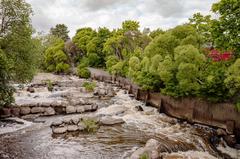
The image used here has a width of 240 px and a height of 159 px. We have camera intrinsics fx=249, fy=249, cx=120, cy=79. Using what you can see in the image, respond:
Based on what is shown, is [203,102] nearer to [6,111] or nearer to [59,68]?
[6,111]

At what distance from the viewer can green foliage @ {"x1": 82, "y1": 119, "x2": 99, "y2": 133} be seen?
746 inches

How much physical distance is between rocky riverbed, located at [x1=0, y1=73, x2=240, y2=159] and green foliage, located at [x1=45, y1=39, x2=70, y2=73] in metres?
43.2

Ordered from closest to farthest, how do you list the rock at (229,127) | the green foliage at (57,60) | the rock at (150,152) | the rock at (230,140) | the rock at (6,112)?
the rock at (150,152), the rock at (230,140), the rock at (229,127), the rock at (6,112), the green foliage at (57,60)

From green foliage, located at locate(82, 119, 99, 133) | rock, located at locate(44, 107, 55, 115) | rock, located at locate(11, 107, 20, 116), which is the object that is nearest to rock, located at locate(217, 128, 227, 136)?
green foliage, located at locate(82, 119, 99, 133)

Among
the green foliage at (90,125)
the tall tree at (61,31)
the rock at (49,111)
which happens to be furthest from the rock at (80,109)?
the tall tree at (61,31)

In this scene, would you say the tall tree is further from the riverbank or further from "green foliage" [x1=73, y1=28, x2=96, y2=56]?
the riverbank

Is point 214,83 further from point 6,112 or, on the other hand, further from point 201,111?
point 6,112

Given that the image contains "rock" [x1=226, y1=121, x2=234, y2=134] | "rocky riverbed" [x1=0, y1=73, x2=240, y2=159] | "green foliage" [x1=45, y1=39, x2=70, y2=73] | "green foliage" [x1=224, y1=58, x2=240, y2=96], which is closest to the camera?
"rocky riverbed" [x1=0, y1=73, x2=240, y2=159]

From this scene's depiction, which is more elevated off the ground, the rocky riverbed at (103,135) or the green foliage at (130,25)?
the green foliage at (130,25)

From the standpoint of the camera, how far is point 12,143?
1608 centimetres

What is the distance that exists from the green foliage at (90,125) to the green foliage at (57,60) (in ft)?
160

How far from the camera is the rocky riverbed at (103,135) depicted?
14727mm

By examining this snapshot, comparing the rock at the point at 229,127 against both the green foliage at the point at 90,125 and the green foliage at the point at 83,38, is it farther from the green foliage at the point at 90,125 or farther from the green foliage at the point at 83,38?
the green foliage at the point at 83,38

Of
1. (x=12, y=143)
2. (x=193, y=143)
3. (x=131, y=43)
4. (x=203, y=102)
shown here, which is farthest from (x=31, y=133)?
(x=131, y=43)
